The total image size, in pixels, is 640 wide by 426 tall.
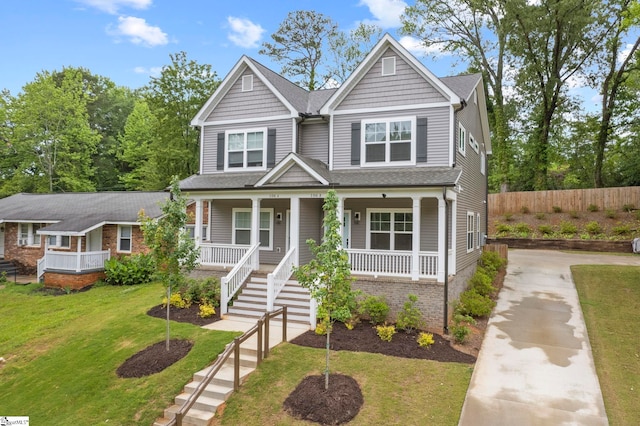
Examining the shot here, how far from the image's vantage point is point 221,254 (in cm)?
1411

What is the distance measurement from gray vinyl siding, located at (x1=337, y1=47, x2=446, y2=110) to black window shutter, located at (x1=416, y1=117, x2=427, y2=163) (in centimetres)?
75

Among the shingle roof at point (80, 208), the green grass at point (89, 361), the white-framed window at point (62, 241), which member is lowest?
the green grass at point (89, 361)

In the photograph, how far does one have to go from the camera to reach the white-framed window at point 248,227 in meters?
15.5

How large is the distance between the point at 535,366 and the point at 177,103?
27.9 meters

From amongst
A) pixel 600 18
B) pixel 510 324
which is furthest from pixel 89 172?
pixel 600 18

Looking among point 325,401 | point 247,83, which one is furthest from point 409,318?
point 247,83

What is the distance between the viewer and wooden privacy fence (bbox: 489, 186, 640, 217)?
84.1 ft

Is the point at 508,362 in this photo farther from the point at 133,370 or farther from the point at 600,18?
the point at 600,18

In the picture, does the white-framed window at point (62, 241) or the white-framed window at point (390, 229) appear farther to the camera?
the white-framed window at point (62, 241)

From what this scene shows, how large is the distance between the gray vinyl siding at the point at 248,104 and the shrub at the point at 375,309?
26.7 ft

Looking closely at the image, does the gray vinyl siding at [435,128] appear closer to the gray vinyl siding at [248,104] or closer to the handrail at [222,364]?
the gray vinyl siding at [248,104]

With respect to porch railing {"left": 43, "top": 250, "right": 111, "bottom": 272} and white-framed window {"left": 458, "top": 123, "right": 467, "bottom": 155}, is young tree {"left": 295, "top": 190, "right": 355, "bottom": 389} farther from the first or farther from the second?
porch railing {"left": 43, "top": 250, "right": 111, "bottom": 272}

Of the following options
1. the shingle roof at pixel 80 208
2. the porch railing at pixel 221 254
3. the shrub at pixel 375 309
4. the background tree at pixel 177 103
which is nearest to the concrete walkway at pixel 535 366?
the shrub at pixel 375 309

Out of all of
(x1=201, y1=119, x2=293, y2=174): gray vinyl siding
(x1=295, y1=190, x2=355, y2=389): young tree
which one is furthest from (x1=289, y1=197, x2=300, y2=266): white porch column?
(x1=295, y1=190, x2=355, y2=389): young tree
